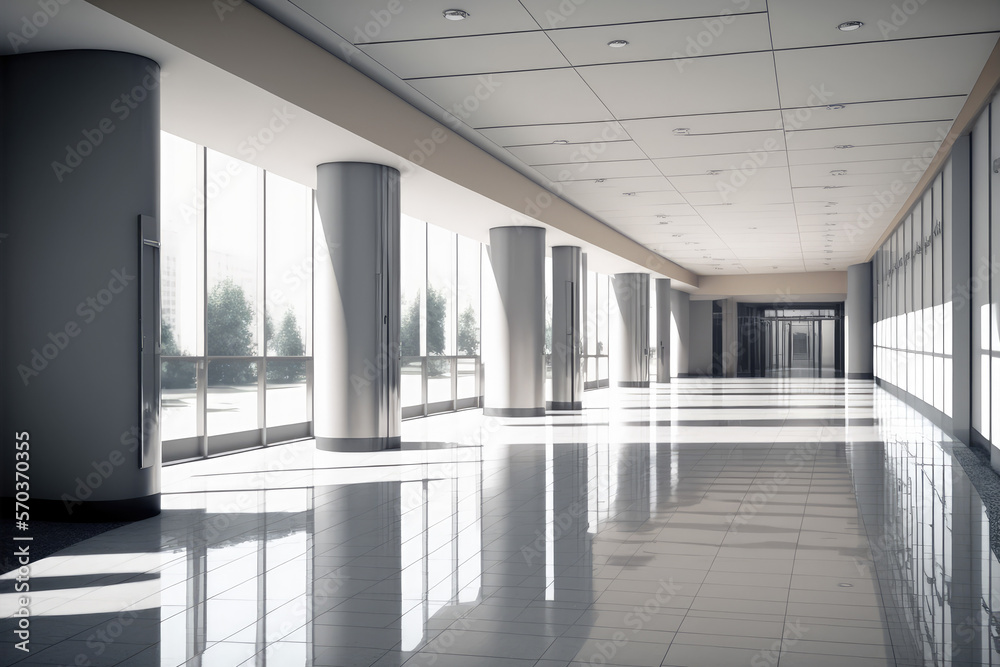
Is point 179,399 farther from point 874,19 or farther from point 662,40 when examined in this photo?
point 874,19

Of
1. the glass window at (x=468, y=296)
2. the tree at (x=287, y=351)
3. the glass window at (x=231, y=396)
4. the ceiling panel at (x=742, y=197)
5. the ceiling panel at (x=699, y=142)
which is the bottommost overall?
the glass window at (x=231, y=396)

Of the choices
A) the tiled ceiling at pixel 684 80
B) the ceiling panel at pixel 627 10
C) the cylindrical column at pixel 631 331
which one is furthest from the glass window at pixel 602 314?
the ceiling panel at pixel 627 10

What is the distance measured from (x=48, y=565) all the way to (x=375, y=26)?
15.3 ft

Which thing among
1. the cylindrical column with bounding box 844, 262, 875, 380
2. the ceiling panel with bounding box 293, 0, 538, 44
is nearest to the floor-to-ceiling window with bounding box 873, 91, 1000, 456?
the ceiling panel with bounding box 293, 0, 538, 44

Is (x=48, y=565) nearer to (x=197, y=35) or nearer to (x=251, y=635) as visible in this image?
(x=251, y=635)

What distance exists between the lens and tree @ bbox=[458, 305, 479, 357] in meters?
18.9

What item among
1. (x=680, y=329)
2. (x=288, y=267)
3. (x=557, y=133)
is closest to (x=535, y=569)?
(x=557, y=133)

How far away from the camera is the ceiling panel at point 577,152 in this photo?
11.5 metres

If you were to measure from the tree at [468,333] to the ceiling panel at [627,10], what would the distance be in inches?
473

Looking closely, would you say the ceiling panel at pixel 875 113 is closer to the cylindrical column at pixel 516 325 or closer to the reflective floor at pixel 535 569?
the reflective floor at pixel 535 569

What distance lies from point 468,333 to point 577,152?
7976 mm

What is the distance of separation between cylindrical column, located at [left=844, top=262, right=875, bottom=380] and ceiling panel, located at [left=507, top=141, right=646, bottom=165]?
19.7 metres

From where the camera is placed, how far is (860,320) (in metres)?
29.5

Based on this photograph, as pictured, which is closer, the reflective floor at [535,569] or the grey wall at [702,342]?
the reflective floor at [535,569]
